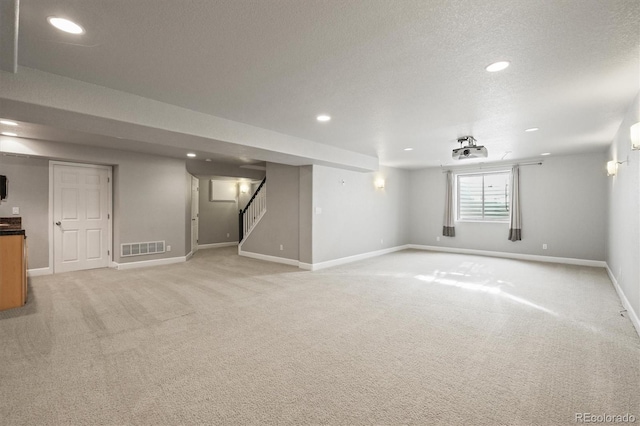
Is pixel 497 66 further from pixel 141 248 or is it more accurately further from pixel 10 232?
pixel 141 248

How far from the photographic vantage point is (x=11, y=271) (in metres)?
3.90

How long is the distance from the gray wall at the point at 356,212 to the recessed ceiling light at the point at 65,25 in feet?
15.2

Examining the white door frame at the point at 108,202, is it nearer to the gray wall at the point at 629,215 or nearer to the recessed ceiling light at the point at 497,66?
the recessed ceiling light at the point at 497,66

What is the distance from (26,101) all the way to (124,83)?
821 mm

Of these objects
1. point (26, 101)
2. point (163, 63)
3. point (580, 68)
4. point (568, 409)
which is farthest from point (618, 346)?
point (26, 101)

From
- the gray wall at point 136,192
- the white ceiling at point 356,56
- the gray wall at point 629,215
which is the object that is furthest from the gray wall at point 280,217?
the gray wall at point 629,215

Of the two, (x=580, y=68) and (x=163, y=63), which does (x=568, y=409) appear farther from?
(x=163, y=63)

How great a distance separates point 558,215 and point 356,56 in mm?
7456

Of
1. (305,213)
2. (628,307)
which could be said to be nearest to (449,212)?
(305,213)

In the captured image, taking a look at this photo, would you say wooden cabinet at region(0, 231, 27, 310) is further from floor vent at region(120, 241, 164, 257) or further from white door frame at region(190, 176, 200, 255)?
white door frame at region(190, 176, 200, 255)

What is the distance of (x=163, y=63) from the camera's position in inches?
104

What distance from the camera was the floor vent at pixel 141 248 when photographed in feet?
21.2

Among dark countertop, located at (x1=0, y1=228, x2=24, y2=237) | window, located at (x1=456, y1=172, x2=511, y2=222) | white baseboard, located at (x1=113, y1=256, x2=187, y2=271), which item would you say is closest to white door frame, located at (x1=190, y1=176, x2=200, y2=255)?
white baseboard, located at (x1=113, y1=256, x2=187, y2=271)

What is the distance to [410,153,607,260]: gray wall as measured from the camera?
6.81 m
